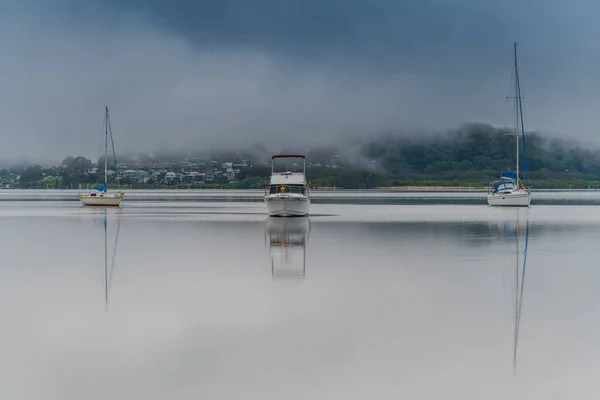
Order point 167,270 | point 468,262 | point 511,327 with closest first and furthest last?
point 511,327
point 167,270
point 468,262

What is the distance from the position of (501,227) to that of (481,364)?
32.9 meters

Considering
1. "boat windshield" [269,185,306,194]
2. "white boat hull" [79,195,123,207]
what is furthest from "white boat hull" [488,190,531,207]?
"white boat hull" [79,195,123,207]

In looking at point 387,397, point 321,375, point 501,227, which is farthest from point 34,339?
point 501,227

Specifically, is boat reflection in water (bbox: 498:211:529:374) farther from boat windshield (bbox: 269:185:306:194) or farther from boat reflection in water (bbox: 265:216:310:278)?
boat windshield (bbox: 269:185:306:194)

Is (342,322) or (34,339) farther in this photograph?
(342,322)

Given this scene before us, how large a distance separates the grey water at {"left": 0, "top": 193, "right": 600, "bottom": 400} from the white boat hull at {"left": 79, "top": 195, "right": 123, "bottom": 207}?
180 ft

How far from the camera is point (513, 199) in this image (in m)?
78.3

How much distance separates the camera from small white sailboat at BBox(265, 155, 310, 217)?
51656 millimetres

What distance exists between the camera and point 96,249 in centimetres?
2761

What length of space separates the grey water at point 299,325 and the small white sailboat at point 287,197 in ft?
84.5

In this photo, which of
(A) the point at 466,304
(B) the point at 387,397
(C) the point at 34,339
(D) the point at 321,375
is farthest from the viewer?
(A) the point at 466,304

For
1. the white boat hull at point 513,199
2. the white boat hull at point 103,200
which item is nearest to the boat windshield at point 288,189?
the white boat hull at point 103,200

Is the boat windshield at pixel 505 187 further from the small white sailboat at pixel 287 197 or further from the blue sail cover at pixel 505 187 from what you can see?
the small white sailboat at pixel 287 197

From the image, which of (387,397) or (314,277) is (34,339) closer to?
(387,397)
